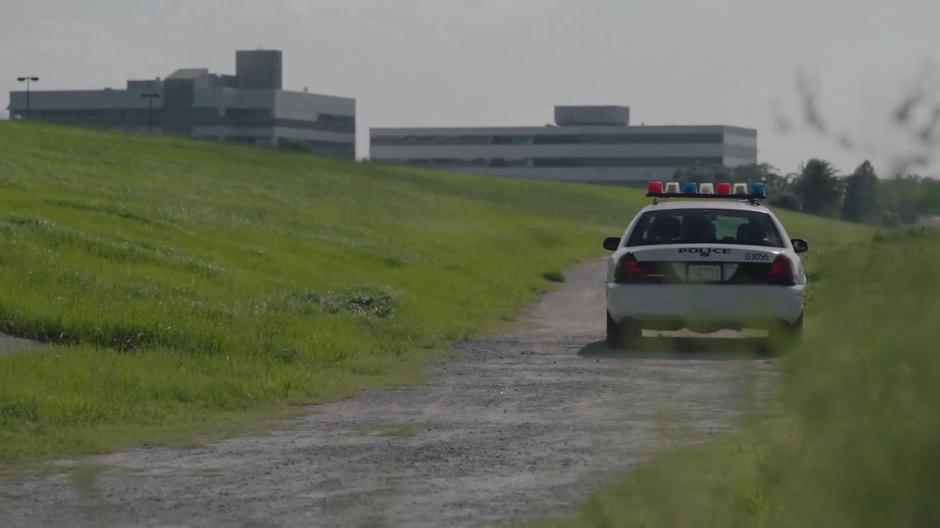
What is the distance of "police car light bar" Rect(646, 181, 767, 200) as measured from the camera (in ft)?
66.6

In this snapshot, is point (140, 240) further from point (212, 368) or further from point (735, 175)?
point (735, 175)

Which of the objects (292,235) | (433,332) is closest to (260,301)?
(433,332)

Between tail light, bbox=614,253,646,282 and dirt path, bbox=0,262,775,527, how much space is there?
8.47ft

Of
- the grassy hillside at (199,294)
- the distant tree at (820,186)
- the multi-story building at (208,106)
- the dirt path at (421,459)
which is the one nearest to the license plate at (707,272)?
the dirt path at (421,459)

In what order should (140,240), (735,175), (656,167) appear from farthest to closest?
(656,167) < (735,175) < (140,240)

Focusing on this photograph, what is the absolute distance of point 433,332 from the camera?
1995 centimetres

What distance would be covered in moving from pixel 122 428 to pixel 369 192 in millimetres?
55675

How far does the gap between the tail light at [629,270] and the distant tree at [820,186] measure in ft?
26.9

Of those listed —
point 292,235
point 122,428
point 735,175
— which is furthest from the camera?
point 735,175

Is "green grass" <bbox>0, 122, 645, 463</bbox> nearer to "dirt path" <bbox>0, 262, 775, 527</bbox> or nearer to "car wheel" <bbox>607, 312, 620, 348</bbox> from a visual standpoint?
"dirt path" <bbox>0, 262, 775, 527</bbox>

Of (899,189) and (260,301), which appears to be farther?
(260,301)

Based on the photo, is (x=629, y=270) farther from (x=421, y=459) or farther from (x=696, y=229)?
(x=421, y=459)

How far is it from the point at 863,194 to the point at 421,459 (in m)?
5.07

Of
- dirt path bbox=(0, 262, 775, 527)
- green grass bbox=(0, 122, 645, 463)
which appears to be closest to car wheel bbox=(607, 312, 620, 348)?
green grass bbox=(0, 122, 645, 463)
